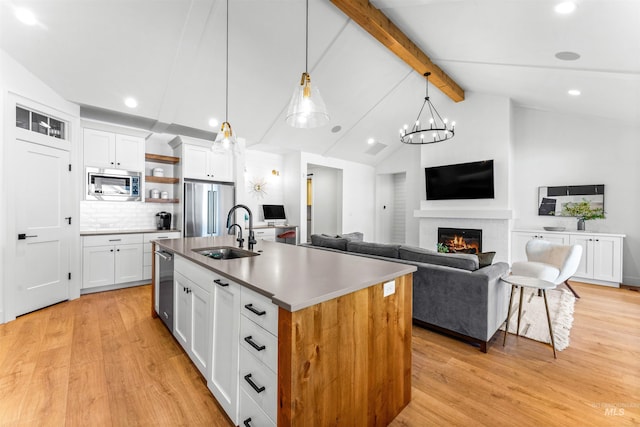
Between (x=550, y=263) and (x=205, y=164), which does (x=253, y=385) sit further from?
(x=205, y=164)

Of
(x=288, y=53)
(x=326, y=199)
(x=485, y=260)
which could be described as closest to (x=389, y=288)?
(x=485, y=260)

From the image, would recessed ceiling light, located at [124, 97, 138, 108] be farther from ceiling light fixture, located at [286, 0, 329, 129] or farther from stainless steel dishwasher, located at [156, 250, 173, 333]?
ceiling light fixture, located at [286, 0, 329, 129]

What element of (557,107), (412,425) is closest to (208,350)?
(412,425)

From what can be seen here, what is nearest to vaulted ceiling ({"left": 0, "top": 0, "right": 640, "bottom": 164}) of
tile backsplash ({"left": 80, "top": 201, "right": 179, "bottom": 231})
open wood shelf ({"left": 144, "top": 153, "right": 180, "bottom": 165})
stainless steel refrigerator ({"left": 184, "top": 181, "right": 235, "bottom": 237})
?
open wood shelf ({"left": 144, "top": 153, "right": 180, "bottom": 165})

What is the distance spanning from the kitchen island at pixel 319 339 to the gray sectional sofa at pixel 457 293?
1.05 metres

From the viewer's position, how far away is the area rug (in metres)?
2.67

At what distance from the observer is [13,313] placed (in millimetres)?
3014

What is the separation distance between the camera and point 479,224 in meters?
5.67

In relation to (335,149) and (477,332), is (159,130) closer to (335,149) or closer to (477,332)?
(335,149)

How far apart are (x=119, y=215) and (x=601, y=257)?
26.3 feet

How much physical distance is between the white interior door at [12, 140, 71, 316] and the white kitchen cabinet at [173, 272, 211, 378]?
90.3 inches

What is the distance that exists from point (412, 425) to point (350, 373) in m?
0.66

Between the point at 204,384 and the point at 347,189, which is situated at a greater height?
the point at 347,189

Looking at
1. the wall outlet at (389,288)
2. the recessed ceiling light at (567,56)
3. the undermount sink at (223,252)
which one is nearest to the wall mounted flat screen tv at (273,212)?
the undermount sink at (223,252)
